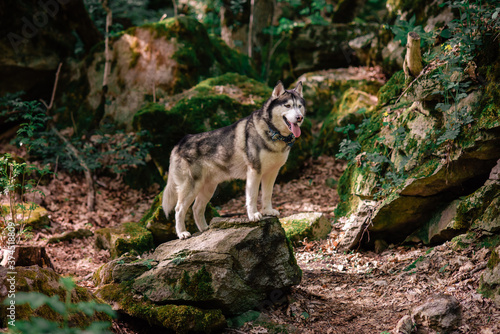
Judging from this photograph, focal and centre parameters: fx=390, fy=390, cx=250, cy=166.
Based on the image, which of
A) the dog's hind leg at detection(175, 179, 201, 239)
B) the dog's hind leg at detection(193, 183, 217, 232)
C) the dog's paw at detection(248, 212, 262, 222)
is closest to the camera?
the dog's paw at detection(248, 212, 262, 222)

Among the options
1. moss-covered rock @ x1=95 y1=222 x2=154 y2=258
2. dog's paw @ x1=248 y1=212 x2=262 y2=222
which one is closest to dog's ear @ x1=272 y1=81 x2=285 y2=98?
dog's paw @ x1=248 y1=212 x2=262 y2=222

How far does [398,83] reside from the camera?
7086mm

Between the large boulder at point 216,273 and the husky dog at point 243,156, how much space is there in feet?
1.13

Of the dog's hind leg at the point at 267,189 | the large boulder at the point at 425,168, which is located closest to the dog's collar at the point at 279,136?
the dog's hind leg at the point at 267,189

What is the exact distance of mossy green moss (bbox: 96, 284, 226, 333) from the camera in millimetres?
4273

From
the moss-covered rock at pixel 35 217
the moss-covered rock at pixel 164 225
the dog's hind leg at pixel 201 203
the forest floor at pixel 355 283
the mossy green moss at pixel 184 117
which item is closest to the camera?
the forest floor at pixel 355 283

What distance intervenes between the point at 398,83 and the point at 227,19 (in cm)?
855

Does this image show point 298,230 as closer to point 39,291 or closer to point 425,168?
point 425,168

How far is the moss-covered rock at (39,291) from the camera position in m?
3.47

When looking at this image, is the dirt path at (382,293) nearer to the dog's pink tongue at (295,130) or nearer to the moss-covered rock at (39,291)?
the moss-covered rock at (39,291)

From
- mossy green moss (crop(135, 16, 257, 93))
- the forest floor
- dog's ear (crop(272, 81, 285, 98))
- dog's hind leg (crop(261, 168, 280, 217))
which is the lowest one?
the forest floor

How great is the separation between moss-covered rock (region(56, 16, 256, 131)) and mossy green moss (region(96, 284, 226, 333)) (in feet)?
22.6

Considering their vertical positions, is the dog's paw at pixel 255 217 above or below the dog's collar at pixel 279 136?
below

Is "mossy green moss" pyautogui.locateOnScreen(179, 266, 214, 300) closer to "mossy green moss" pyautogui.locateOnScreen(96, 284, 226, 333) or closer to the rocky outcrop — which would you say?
"mossy green moss" pyautogui.locateOnScreen(96, 284, 226, 333)
